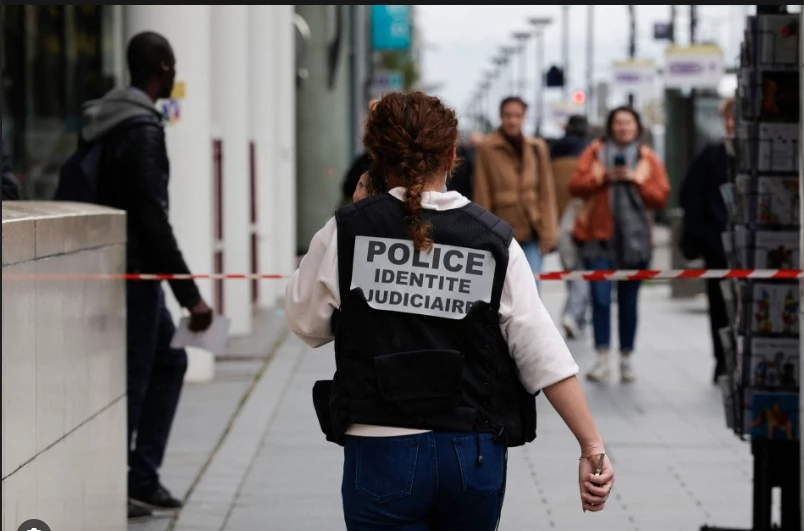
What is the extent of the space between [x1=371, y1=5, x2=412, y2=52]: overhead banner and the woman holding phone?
2569 centimetres

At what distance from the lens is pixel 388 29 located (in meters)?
36.3

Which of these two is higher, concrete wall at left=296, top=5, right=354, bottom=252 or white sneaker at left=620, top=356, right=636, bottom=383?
concrete wall at left=296, top=5, right=354, bottom=252

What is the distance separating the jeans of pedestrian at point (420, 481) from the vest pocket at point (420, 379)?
2.8 inches

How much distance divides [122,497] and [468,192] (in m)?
5.38

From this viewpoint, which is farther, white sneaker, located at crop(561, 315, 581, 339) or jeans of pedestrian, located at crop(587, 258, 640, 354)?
white sneaker, located at crop(561, 315, 581, 339)

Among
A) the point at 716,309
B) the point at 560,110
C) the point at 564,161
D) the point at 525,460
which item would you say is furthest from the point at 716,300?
the point at 560,110

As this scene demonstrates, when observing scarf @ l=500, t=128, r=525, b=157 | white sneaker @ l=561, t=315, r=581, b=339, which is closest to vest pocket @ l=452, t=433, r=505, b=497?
scarf @ l=500, t=128, r=525, b=157

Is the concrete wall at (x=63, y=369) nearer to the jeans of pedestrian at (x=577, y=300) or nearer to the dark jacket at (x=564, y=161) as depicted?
the jeans of pedestrian at (x=577, y=300)

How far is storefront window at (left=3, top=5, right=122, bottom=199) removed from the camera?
44.3 ft

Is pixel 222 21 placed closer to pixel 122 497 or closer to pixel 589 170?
pixel 589 170

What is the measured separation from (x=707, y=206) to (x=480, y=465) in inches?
288

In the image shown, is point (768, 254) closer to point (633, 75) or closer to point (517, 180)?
point (517, 180)

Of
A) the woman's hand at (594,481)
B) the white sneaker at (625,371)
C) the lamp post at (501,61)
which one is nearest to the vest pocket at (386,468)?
the woman's hand at (594,481)

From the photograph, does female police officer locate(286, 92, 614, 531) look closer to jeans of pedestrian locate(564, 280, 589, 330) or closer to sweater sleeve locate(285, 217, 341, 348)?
sweater sleeve locate(285, 217, 341, 348)
